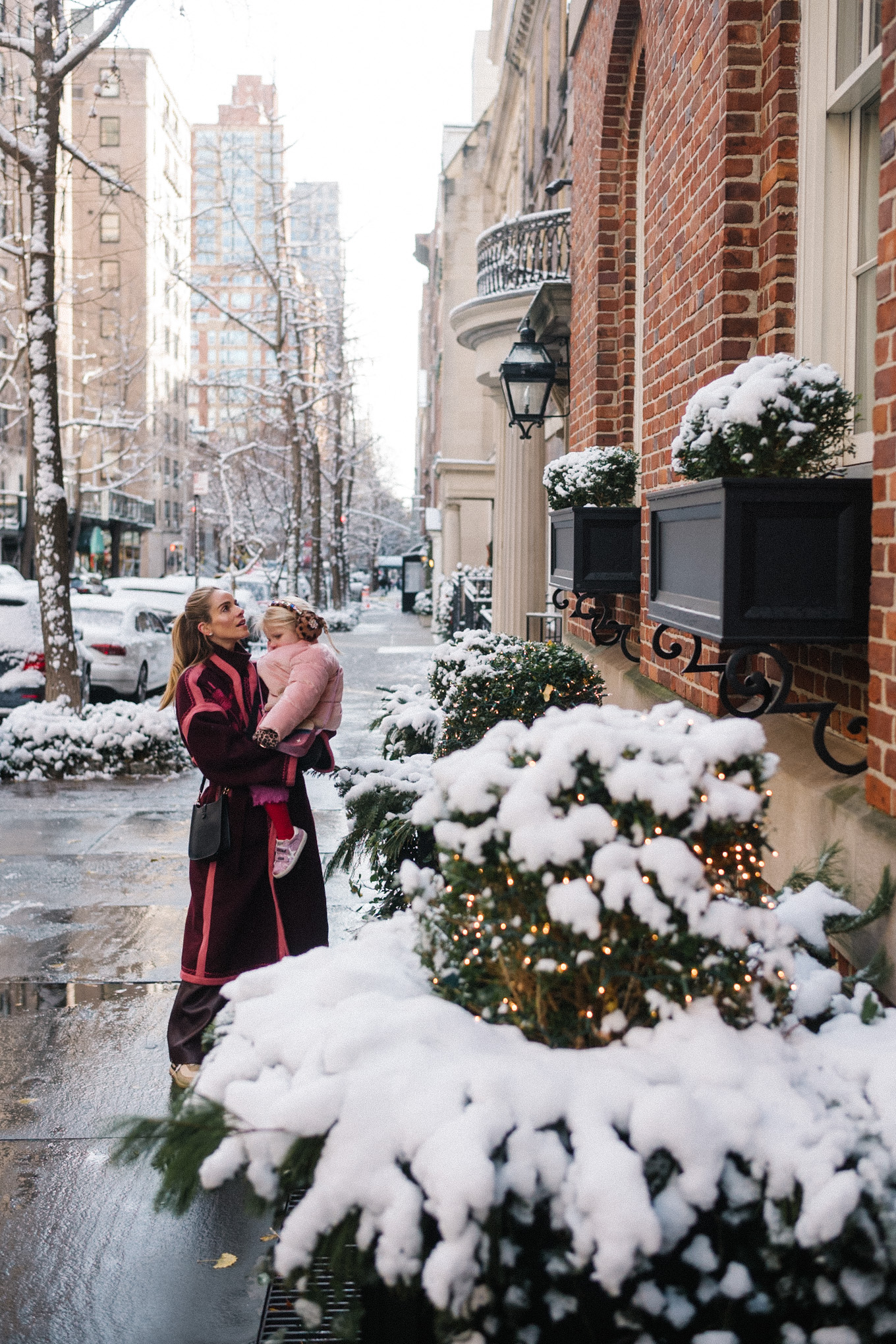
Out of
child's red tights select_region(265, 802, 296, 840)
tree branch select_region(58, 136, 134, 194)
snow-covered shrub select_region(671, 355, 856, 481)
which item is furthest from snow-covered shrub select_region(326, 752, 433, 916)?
tree branch select_region(58, 136, 134, 194)

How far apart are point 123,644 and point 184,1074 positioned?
1255cm

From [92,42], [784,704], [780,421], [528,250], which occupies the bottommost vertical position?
[784,704]

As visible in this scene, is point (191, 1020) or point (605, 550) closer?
point (191, 1020)

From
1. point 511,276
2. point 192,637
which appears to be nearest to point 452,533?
point 511,276

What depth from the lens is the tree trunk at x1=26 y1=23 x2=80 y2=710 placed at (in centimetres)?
1219

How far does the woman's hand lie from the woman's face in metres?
0.37

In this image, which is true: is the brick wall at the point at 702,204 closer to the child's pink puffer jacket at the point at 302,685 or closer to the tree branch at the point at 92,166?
the child's pink puffer jacket at the point at 302,685

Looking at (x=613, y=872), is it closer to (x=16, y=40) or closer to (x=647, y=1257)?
(x=647, y=1257)

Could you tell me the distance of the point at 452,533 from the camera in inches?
1396

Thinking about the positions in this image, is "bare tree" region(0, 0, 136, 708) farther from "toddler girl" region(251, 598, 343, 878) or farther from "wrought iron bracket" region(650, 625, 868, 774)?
"wrought iron bracket" region(650, 625, 868, 774)

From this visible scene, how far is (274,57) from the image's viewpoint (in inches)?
1048

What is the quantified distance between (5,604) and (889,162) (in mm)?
12820

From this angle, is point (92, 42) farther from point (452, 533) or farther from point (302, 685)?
point (452, 533)

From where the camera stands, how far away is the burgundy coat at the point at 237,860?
187 inches
